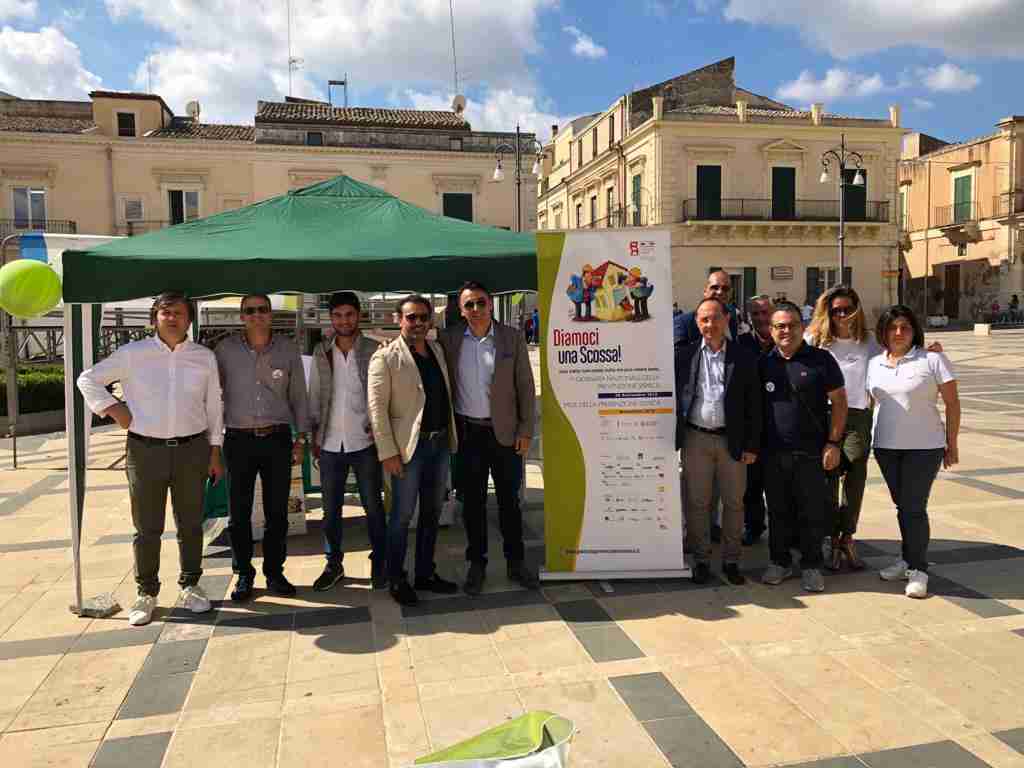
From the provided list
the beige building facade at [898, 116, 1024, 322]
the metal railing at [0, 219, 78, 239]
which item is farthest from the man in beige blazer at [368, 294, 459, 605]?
the beige building facade at [898, 116, 1024, 322]

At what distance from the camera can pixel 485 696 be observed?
10.6 ft

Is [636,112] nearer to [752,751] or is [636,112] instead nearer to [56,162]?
[56,162]

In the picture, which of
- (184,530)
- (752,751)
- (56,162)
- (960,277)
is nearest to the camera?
(752,751)

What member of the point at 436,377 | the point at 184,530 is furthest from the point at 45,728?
the point at 436,377

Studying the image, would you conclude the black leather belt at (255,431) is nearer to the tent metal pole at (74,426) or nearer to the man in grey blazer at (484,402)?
the tent metal pole at (74,426)

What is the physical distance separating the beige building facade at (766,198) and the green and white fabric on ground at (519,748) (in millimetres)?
28996

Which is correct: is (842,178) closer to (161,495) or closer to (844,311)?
(844,311)

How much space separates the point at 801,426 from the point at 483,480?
71.7 inches

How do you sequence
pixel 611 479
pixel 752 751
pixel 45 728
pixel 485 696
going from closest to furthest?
pixel 752 751 → pixel 45 728 → pixel 485 696 → pixel 611 479

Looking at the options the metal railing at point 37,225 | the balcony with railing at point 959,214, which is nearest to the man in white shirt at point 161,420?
the metal railing at point 37,225

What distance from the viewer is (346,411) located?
4.33m

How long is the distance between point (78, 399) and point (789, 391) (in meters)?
4.09

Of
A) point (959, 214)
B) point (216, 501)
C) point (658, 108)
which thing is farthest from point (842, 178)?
point (216, 501)

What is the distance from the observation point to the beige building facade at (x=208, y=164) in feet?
94.5
